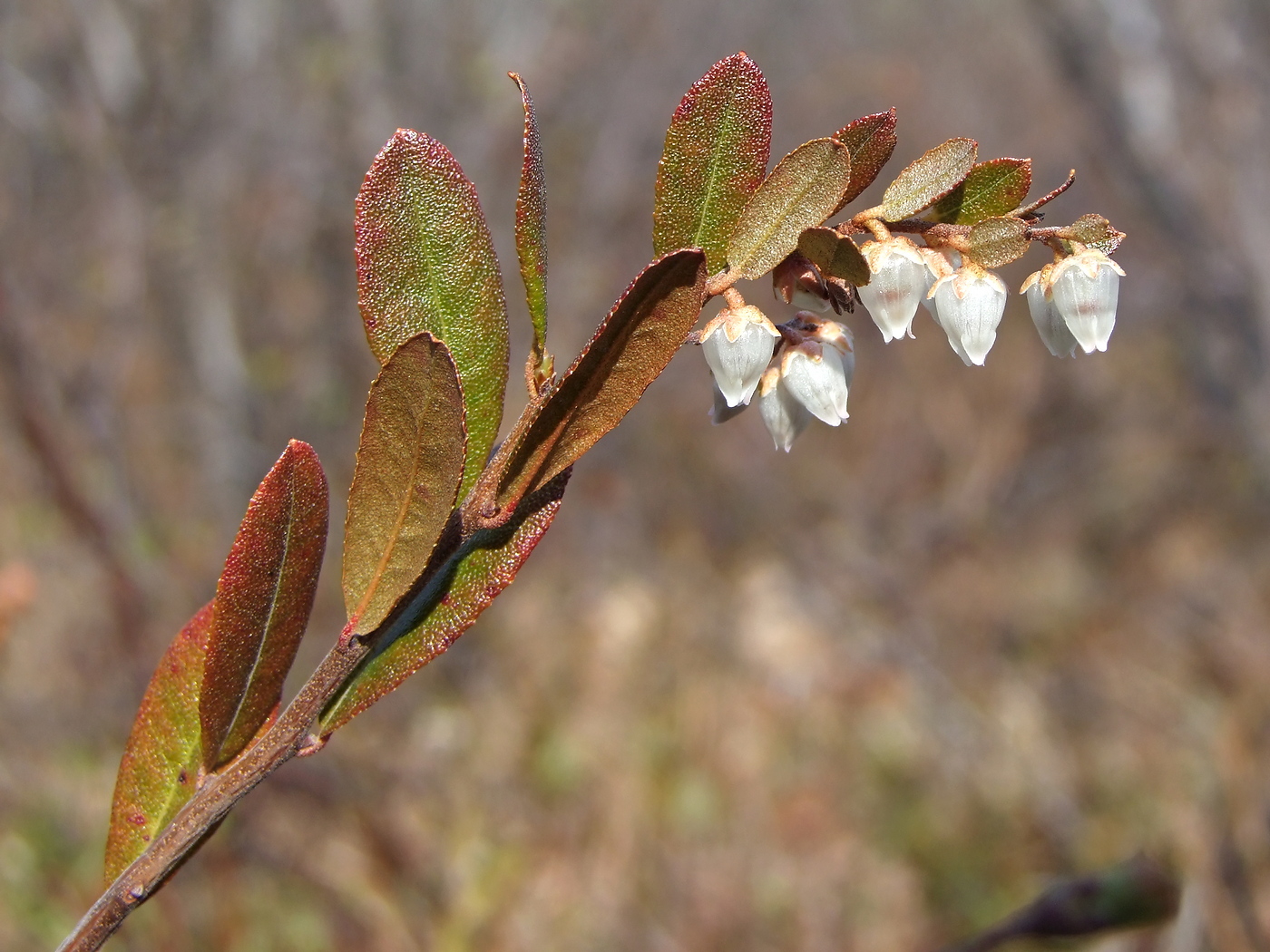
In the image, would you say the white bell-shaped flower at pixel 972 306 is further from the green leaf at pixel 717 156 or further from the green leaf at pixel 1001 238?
the green leaf at pixel 717 156

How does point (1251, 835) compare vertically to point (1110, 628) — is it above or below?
above

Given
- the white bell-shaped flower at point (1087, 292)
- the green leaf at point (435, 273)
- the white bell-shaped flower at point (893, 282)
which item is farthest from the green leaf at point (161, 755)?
the white bell-shaped flower at point (1087, 292)

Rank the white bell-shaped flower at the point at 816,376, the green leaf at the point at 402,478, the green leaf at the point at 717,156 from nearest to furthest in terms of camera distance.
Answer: the green leaf at the point at 402,478, the green leaf at the point at 717,156, the white bell-shaped flower at the point at 816,376

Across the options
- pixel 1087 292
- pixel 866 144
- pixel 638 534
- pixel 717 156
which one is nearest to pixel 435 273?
pixel 717 156

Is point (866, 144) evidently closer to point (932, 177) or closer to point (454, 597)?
point (932, 177)

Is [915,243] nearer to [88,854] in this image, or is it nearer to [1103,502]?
[88,854]

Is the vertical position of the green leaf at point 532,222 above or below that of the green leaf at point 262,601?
above

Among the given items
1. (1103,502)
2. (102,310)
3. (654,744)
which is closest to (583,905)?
(654,744)
